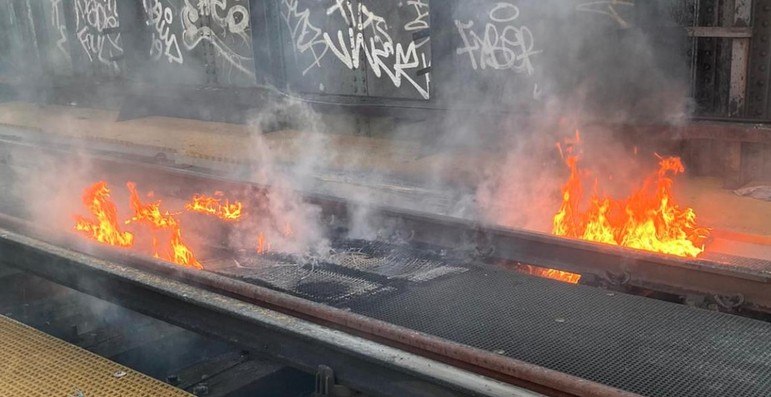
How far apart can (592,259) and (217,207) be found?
2.89 meters

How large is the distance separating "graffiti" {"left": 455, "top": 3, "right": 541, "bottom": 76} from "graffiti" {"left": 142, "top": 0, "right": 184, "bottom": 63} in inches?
202

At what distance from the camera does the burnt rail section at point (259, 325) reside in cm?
293

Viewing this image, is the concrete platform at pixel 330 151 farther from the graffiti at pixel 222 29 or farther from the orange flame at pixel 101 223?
the orange flame at pixel 101 223

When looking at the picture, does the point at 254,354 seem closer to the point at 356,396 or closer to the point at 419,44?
the point at 356,396

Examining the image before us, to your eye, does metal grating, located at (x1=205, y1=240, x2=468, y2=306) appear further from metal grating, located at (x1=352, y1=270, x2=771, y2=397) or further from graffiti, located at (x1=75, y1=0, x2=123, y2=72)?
graffiti, located at (x1=75, y1=0, x2=123, y2=72)

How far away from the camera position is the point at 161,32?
39.0 feet

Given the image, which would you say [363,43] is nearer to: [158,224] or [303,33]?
[303,33]

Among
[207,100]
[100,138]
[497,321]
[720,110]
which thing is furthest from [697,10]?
[100,138]

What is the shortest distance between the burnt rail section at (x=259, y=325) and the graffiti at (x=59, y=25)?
9917mm

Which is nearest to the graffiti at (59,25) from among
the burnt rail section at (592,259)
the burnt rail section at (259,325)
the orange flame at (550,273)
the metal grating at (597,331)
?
the burnt rail section at (592,259)

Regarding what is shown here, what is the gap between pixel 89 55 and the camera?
13.4 metres

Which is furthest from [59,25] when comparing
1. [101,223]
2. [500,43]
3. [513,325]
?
[513,325]

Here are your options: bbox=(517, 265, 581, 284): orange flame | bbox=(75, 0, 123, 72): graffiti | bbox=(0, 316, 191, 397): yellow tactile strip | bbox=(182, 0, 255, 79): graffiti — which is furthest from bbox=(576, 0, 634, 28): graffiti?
bbox=(75, 0, 123, 72): graffiti

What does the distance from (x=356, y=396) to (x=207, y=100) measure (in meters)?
8.88
